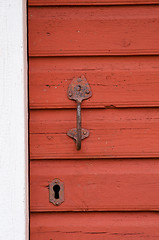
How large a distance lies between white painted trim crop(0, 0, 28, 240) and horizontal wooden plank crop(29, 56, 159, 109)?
4.0 inches

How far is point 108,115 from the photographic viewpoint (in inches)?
42.1

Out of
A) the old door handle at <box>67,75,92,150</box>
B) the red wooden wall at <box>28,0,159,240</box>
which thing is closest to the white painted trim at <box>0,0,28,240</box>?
the red wooden wall at <box>28,0,159,240</box>

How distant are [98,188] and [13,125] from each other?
0.44 meters

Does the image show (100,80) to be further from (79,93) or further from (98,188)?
(98,188)

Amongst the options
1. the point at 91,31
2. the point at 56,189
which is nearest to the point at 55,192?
the point at 56,189

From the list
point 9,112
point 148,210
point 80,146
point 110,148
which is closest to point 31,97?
point 9,112

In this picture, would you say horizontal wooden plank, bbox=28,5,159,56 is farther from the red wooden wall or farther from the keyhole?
the keyhole

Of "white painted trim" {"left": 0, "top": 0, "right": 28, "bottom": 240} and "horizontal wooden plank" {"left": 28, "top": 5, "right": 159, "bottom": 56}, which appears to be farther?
"horizontal wooden plank" {"left": 28, "top": 5, "right": 159, "bottom": 56}

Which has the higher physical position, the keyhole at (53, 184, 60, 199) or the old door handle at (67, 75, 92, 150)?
the old door handle at (67, 75, 92, 150)

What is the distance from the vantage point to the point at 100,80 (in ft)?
3.51

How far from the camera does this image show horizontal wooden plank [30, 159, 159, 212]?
41.3 inches

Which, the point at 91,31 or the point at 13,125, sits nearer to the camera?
the point at 13,125

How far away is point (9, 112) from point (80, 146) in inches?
12.5

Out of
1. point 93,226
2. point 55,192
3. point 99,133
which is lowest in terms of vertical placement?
point 93,226
